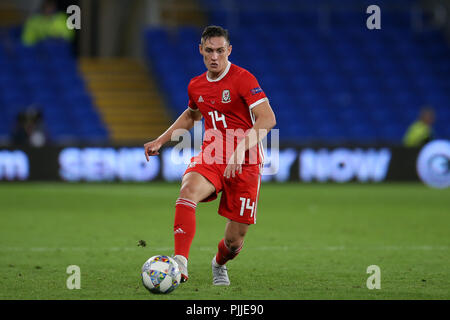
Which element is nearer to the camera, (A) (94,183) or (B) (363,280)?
(B) (363,280)

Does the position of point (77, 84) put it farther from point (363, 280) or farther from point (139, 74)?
point (363, 280)

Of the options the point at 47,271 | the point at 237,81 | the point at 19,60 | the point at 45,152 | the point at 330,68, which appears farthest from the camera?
the point at 330,68

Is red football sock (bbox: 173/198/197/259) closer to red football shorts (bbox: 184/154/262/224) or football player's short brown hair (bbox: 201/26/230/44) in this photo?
red football shorts (bbox: 184/154/262/224)

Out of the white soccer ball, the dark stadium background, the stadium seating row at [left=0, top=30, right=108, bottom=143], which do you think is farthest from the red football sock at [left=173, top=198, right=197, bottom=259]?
the stadium seating row at [left=0, top=30, right=108, bottom=143]

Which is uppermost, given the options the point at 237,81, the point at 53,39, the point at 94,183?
the point at 53,39

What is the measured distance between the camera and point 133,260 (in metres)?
7.57

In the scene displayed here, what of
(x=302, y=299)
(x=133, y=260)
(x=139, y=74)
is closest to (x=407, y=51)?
(x=139, y=74)

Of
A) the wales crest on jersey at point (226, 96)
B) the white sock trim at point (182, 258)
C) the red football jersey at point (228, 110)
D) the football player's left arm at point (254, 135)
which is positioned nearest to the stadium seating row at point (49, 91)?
the red football jersey at point (228, 110)

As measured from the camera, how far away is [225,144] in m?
6.29

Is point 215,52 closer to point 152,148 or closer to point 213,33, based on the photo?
point 213,33

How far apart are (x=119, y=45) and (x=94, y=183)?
8522mm

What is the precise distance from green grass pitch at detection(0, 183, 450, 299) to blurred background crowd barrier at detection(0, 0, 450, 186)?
288cm

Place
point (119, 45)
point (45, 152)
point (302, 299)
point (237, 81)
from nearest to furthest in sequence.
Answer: point (302, 299), point (237, 81), point (45, 152), point (119, 45)

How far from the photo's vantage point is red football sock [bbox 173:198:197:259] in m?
5.88
